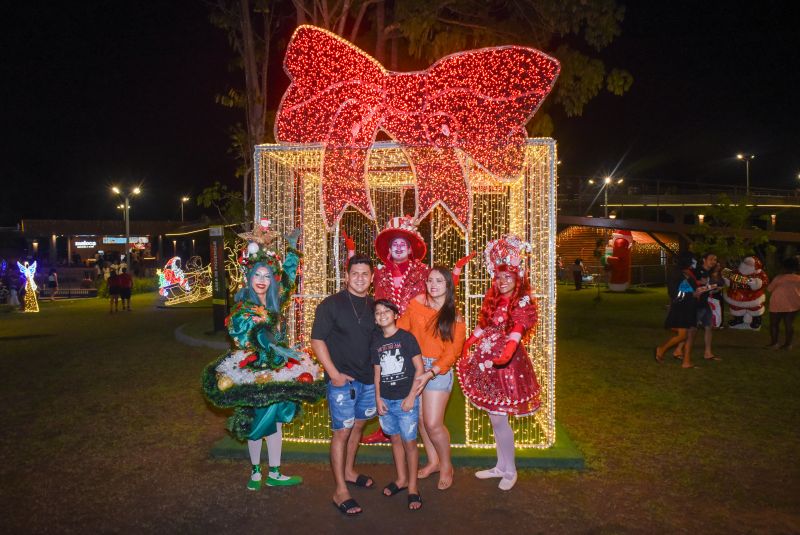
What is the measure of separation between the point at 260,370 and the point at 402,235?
1.65 m

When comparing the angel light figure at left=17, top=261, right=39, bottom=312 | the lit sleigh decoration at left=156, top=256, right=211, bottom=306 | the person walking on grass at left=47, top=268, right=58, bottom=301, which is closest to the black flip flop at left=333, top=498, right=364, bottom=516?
the lit sleigh decoration at left=156, top=256, right=211, bottom=306

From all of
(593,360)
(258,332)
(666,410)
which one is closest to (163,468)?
(258,332)

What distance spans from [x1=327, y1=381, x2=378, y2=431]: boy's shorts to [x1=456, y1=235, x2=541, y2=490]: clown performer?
2.53 ft

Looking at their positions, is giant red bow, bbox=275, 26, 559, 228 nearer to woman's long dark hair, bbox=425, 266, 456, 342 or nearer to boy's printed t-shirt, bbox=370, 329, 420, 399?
woman's long dark hair, bbox=425, 266, 456, 342

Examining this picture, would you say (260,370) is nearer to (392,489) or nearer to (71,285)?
(392,489)

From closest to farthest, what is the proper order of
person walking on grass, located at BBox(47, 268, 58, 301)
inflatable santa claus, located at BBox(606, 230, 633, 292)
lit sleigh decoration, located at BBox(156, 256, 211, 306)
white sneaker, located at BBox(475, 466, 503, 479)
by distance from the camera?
white sneaker, located at BBox(475, 466, 503, 479) → lit sleigh decoration, located at BBox(156, 256, 211, 306) → person walking on grass, located at BBox(47, 268, 58, 301) → inflatable santa claus, located at BBox(606, 230, 633, 292)

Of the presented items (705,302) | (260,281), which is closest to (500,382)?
(260,281)

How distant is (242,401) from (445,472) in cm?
153

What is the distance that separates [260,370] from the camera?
4.05 metres

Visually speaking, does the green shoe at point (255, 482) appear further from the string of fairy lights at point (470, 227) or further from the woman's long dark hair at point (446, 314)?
the woman's long dark hair at point (446, 314)

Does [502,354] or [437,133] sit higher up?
[437,133]

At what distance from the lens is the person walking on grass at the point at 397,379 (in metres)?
3.79

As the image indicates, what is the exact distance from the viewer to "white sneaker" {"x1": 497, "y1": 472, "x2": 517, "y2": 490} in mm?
4191

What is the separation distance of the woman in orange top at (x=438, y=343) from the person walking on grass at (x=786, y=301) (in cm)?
789
